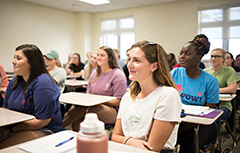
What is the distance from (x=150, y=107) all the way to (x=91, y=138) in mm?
824

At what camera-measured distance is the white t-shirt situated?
1.26m

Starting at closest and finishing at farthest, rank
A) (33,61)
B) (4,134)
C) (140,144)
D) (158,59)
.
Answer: (140,144) → (158,59) → (4,134) → (33,61)

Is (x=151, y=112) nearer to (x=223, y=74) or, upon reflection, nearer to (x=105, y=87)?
(x=105, y=87)

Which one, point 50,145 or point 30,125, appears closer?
point 50,145

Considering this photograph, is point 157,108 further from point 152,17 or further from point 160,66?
point 152,17

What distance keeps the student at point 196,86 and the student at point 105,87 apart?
0.80 m

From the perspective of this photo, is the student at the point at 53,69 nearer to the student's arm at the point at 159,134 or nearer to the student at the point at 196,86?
the student at the point at 196,86

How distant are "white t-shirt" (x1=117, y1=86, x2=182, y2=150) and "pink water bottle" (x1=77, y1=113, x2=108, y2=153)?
2.53 feet

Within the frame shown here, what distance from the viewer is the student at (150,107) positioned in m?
1.25

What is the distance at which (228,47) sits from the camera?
23.7 ft

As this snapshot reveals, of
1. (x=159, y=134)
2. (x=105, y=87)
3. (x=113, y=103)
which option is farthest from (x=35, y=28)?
(x=159, y=134)

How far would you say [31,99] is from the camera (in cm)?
183

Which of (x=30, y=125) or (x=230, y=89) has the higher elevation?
(x=230, y=89)

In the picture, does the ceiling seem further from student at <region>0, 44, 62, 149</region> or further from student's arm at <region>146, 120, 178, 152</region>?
student's arm at <region>146, 120, 178, 152</region>
